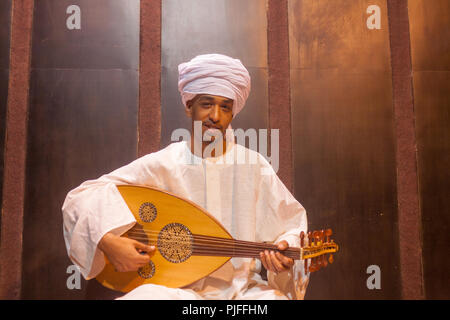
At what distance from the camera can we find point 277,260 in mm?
1860

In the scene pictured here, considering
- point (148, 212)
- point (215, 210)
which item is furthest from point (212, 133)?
point (148, 212)

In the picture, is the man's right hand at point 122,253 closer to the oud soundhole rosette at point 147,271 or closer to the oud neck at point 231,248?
the oud soundhole rosette at point 147,271

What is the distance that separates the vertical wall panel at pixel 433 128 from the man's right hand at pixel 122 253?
201 centimetres

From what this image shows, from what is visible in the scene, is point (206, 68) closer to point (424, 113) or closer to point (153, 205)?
point (153, 205)

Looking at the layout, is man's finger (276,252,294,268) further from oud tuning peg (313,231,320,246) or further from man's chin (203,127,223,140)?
man's chin (203,127,223,140)

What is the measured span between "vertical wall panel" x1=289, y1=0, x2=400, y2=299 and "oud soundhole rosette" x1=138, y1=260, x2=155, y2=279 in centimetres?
125

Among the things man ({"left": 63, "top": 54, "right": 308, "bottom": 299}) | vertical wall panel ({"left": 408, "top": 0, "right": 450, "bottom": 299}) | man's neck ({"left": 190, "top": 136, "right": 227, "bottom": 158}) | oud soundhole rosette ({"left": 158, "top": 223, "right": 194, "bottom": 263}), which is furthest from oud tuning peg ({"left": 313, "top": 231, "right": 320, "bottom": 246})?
vertical wall panel ({"left": 408, "top": 0, "right": 450, "bottom": 299})

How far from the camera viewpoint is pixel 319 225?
2.83 m

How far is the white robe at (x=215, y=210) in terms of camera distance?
1902mm

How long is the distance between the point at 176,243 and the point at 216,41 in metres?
1.57

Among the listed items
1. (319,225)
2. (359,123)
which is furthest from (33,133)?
(359,123)

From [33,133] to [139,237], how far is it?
132 cm

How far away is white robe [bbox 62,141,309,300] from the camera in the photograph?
1902mm

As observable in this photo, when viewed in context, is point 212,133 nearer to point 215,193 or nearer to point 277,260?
point 215,193
